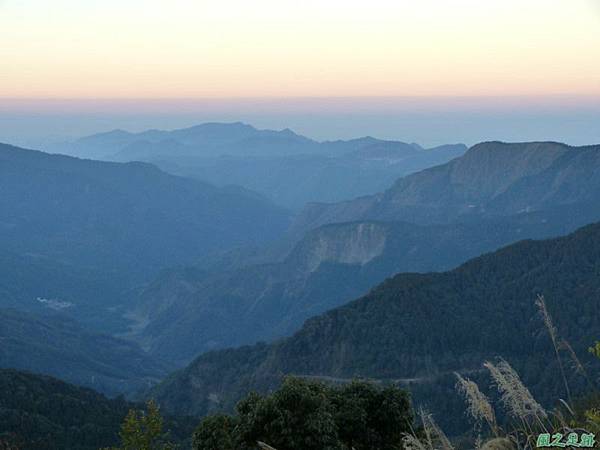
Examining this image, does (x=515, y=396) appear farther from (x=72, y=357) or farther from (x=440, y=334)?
(x=72, y=357)

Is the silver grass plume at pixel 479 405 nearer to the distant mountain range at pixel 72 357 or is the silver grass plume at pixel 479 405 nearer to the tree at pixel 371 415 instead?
the tree at pixel 371 415

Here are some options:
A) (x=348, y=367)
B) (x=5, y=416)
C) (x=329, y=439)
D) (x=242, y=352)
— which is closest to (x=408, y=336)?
(x=348, y=367)

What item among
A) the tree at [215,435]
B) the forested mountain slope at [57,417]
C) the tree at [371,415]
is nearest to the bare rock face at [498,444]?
the tree at [215,435]

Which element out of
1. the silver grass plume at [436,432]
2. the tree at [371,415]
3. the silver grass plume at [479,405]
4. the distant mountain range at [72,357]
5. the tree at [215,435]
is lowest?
the distant mountain range at [72,357]

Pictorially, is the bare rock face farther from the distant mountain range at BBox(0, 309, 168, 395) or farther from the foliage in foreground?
the distant mountain range at BBox(0, 309, 168, 395)

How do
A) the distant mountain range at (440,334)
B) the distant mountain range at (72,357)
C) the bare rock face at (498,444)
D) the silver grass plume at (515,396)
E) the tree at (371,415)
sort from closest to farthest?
1. the bare rock face at (498,444)
2. the silver grass plume at (515,396)
3. the tree at (371,415)
4. the distant mountain range at (440,334)
5. the distant mountain range at (72,357)

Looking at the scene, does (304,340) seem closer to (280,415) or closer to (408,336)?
(408,336)

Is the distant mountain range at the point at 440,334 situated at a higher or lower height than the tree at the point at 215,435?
lower

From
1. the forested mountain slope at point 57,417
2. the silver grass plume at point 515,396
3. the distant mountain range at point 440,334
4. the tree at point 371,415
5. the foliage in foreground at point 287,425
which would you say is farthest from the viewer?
the distant mountain range at point 440,334

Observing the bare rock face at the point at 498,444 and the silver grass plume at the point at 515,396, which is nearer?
the bare rock face at the point at 498,444
